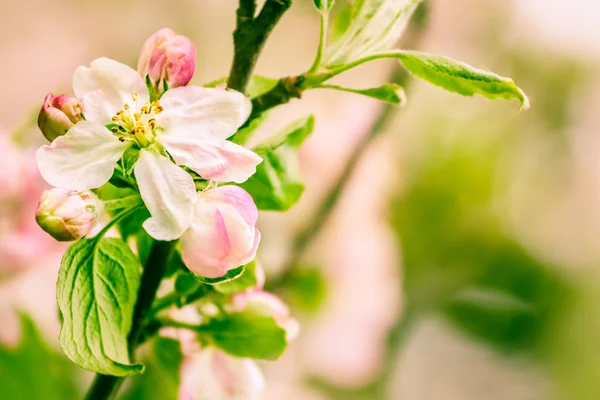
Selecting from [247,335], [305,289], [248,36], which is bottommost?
[305,289]

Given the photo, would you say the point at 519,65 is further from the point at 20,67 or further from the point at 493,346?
the point at 20,67

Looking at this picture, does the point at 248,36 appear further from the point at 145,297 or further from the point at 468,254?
the point at 468,254

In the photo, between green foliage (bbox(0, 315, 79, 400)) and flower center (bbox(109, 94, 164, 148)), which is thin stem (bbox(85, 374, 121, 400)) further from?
green foliage (bbox(0, 315, 79, 400))

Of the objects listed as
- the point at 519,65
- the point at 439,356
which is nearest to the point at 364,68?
the point at 519,65

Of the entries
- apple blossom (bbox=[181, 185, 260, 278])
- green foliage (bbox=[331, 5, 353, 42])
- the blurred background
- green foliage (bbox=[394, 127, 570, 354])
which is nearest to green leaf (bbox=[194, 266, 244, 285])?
apple blossom (bbox=[181, 185, 260, 278])

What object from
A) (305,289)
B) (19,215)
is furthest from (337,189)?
(19,215)

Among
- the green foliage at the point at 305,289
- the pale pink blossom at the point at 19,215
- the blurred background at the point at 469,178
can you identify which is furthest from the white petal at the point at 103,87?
the blurred background at the point at 469,178
